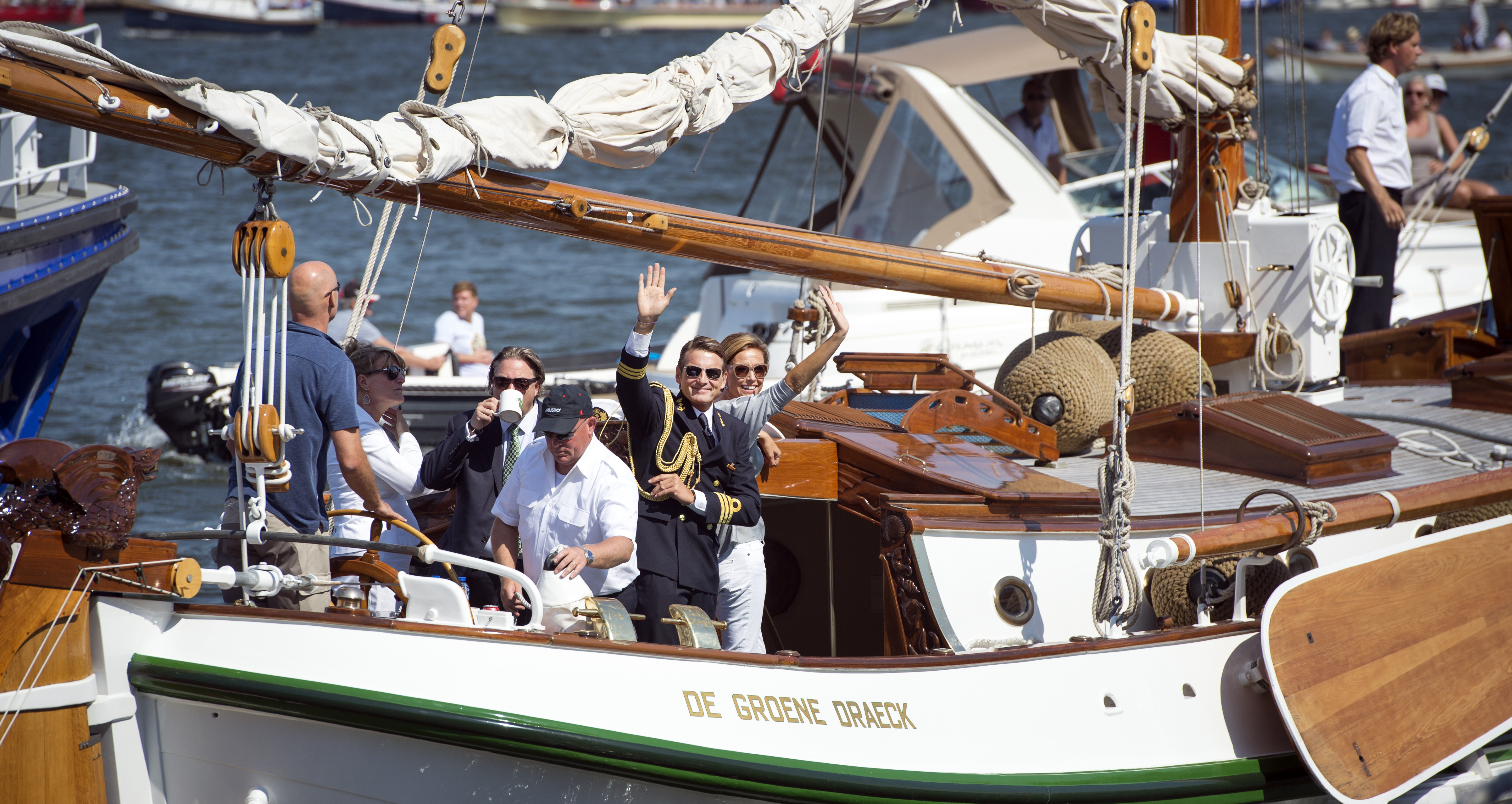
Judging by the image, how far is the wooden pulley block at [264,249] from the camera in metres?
3.14

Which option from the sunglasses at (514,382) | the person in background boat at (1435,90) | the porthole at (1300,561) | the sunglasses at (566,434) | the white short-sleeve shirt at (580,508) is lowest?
the porthole at (1300,561)

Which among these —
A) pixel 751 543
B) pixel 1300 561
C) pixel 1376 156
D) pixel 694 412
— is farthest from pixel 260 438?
pixel 1376 156

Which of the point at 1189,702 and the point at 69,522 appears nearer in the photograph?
the point at 69,522

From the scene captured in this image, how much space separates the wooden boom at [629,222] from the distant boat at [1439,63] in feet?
113

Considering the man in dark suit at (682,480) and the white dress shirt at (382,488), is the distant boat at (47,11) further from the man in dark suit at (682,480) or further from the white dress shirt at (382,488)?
the man in dark suit at (682,480)

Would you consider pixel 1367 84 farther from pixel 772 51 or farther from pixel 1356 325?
pixel 772 51

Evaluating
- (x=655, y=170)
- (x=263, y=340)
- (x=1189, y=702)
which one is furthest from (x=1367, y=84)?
(x=655, y=170)

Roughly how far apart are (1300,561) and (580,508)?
7.60 ft

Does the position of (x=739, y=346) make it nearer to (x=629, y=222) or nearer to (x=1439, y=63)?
(x=629, y=222)

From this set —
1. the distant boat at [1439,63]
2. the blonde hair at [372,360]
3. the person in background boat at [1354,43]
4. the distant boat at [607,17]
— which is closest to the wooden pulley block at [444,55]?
the blonde hair at [372,360]

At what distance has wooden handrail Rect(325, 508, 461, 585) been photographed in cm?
349

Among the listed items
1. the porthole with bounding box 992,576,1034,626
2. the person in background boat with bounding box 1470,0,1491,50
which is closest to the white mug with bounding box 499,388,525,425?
the porthole with bounding box 992,576,1034,626

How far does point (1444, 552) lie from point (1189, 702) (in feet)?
4.20

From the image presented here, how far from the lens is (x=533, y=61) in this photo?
4275cm
